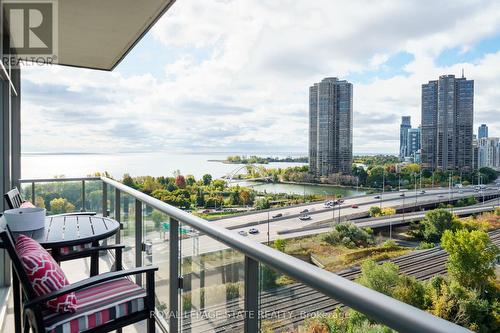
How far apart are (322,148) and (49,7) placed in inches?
901

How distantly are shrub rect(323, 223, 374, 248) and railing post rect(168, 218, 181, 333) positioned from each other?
23602 mm

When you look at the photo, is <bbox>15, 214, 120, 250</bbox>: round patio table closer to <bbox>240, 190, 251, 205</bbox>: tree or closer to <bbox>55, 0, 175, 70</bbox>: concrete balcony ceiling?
<bbox>55, 0, 175, 70</bbox>: concrete balcony ceiling

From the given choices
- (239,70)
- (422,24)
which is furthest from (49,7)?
(422,24)

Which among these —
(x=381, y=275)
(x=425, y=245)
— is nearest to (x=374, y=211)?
(x=425, y=245)

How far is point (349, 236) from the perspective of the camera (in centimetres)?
2430

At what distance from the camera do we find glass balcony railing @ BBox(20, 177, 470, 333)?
0.66 metres

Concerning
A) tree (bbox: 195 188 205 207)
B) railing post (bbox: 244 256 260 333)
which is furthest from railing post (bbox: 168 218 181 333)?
tree (bbox: 195 188 205 207)

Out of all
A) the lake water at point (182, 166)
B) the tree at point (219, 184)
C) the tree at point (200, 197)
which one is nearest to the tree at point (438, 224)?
the lake water at point (182, 166)

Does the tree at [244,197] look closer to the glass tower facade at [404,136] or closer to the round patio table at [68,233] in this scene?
the glass tower facade at [404,136]

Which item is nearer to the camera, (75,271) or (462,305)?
(75,271)

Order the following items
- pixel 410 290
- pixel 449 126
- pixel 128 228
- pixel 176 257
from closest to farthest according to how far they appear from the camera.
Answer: pixel 176 257, pixel 128 228, pixel 410 290, pixel 449 126

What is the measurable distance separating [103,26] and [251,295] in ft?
9.61

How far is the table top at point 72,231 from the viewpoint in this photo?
69.6 inches

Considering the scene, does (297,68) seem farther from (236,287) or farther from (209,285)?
(236,287)
